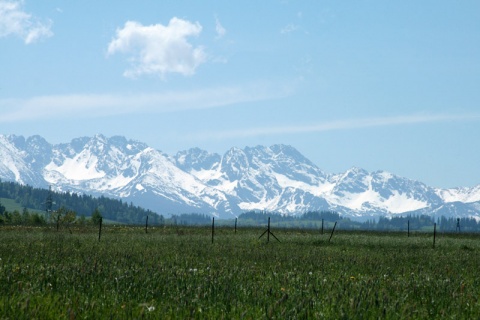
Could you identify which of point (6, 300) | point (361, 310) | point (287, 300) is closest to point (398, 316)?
point (361, 310)

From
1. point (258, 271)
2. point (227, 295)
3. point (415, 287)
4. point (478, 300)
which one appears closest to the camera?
point (227, 295)

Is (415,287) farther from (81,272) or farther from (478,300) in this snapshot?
(81,272)

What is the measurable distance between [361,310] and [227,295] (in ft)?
8.71

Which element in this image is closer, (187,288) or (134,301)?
(134,301)

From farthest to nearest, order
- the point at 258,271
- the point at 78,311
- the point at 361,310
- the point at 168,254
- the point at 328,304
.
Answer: the point at 168,254, the point at 258,271, the point at 328,304, the point at 361,310, the point at 78,311

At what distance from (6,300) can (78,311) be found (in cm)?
105

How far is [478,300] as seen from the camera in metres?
11.5

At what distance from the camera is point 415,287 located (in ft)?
43.2

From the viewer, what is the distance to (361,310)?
8930mm

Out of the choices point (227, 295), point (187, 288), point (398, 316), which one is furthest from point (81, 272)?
point (398, 316)

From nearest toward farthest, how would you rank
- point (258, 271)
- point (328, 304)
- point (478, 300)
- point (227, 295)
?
point (328, 304)
point (227, 295)
point (478, 300)
point (258, 271)

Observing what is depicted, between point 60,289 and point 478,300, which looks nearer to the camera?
point 60,289

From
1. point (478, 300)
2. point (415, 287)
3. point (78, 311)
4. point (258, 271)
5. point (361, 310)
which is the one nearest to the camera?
point (78, 311)

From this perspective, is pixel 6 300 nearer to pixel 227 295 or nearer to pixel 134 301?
pixel 134 301
